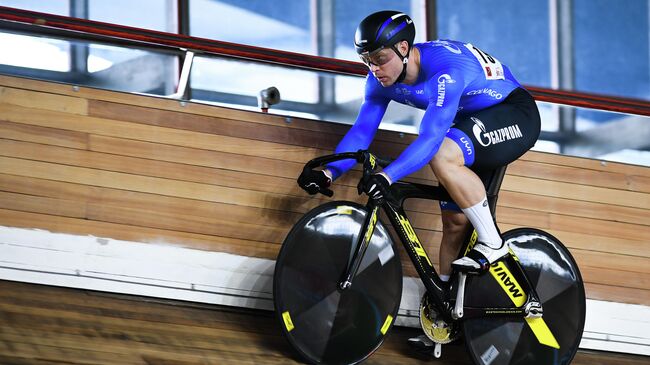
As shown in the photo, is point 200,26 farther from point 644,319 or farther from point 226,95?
point 644,319

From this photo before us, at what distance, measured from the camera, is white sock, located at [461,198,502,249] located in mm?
3701

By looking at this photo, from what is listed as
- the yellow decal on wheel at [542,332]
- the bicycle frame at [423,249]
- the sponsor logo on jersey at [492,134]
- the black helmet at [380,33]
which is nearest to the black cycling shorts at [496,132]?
the sponsor logo on jersey at [492,134]

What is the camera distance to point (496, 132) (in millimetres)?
3729

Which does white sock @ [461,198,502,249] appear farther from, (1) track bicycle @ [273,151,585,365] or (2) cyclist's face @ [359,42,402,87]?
(2) cyclist's face @ [359,42,402,87]

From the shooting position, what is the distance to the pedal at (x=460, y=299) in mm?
3773

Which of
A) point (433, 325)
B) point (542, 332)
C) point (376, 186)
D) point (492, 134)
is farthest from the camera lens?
point (542, 332)

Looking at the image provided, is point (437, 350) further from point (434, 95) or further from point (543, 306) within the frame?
point (434, 95)

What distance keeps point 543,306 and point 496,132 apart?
83 cm

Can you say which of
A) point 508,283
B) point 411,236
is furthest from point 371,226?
point 508,283

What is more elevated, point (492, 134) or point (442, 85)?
point (442, 85)

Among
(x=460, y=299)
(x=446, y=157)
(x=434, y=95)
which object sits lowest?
(x=460, y=299)

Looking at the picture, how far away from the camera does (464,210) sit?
3.72 metres

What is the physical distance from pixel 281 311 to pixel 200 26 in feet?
8.81

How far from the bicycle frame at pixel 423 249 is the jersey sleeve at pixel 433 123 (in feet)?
0.46
